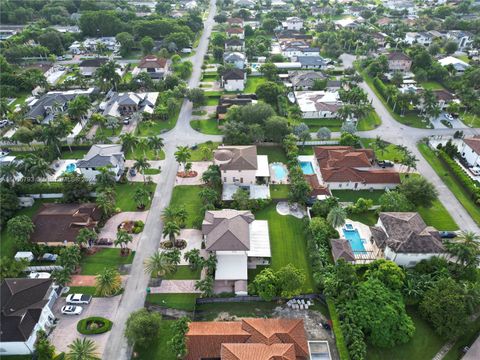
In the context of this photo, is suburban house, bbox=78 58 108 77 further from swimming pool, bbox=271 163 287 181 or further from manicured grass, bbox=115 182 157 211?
swimming pool, bbox=271 163 287 181

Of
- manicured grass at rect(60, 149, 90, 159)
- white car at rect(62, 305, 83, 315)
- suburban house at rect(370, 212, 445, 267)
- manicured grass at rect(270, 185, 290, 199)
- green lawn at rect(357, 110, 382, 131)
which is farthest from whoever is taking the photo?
green lawn at rect(357, 110, 382, 131)

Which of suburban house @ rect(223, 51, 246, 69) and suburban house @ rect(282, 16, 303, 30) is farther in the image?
suburban house @ rect(282, 16, 303, 30)

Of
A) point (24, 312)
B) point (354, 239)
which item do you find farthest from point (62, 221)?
point (354, 239)

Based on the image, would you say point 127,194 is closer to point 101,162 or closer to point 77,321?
point 101,162

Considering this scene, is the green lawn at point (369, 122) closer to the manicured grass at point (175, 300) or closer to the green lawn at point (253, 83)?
the green lawn at point (253, 83)

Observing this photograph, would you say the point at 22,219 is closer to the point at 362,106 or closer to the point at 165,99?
the point at 165,99

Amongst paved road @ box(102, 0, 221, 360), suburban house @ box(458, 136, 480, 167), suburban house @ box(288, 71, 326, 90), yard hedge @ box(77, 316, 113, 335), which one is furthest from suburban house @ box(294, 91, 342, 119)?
yard hedge @ box(77, 316, 113, 335)
